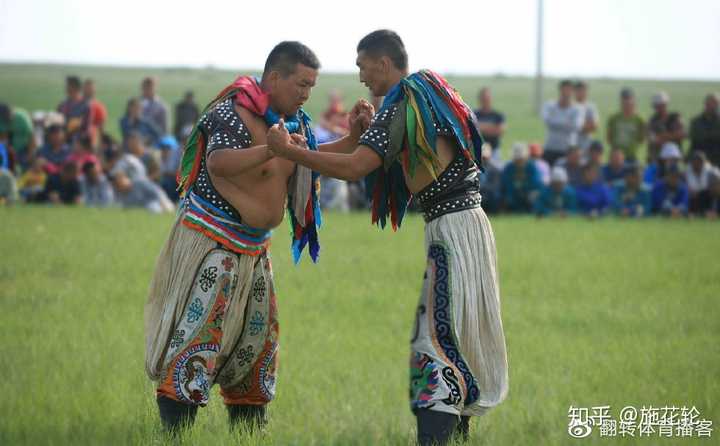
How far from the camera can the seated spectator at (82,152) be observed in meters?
18.2

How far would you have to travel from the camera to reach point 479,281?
5.42 m

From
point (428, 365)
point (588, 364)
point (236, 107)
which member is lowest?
point (588, 364)

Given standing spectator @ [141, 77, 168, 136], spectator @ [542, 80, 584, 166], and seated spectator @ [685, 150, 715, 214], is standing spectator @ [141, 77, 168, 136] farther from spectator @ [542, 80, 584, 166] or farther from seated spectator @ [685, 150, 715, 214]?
seated spectator @ [685, 150, 715, 214]

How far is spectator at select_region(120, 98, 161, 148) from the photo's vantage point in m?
20.3

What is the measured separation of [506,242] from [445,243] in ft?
30.8

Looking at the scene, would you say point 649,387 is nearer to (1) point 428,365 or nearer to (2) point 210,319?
(1) point 428,365

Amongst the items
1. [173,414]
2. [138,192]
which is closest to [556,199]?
[138,192]

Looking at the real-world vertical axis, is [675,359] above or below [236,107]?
below

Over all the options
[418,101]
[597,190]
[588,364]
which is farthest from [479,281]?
[597,190]

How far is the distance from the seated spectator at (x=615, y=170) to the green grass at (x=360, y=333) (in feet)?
10.4

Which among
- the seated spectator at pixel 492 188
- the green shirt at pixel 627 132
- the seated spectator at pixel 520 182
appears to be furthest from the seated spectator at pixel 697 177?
the seated spectator at pixel 492 188

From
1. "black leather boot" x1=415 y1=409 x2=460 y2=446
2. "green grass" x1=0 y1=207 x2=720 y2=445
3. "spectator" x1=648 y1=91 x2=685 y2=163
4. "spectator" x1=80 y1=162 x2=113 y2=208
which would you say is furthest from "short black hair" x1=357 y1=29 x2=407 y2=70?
"spectator" x1=648 y1=91 x2=685 y2=163

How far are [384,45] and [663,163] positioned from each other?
1359 cm

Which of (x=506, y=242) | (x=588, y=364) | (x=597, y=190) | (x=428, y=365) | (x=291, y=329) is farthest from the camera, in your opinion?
(x=597, y=190)
